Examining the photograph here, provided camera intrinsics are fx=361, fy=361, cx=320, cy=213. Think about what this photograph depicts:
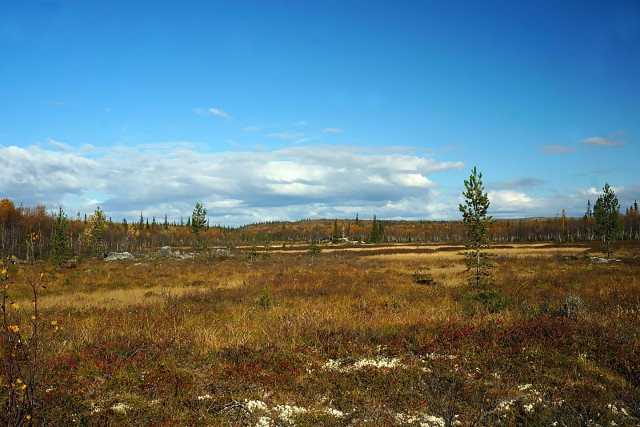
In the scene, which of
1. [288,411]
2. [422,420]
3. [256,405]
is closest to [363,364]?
[422,420]

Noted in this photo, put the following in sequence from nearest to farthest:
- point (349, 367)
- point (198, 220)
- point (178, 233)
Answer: point (349, 367), point (198, 220), point (178, 233)

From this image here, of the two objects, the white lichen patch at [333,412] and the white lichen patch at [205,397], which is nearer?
the white lichen patch at [333,412]

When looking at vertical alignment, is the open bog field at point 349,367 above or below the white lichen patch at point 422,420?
above

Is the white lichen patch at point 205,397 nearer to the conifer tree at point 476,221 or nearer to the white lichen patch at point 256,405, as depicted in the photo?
the white lichen patch at point 256,405

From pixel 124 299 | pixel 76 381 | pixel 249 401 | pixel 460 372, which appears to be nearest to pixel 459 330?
pixel 460 372

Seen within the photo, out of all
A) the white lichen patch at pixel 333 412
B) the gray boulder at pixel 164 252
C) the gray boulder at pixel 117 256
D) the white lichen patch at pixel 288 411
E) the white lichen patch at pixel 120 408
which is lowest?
the gray boulder at pixel 117 256

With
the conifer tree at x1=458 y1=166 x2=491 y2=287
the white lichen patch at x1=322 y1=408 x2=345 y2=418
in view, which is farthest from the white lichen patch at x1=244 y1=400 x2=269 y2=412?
the conifer tree at x1=458 y1=166 x2=491 y2=287

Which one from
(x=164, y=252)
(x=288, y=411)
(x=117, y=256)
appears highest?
(x=288, y=411)

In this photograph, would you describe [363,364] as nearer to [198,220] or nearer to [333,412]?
[333,412]

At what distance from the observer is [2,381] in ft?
22.0

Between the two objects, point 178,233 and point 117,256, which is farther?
point 178,233

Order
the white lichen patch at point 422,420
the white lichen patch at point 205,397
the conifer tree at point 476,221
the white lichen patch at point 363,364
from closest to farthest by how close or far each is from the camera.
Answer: the white lichen patch at point 422,420
the white lichen patch at point 205,397
the white lichen patch at point 363,364
the conifer tree at point 476,221

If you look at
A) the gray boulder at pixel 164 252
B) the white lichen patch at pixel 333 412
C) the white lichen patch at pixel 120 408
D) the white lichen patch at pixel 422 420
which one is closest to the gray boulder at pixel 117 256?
the gray boulder at pixel 164 252

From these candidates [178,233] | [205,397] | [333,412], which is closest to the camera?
[333,412]
